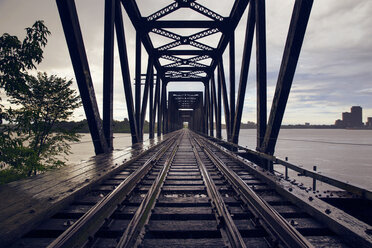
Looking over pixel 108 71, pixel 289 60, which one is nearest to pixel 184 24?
pixel 108 71

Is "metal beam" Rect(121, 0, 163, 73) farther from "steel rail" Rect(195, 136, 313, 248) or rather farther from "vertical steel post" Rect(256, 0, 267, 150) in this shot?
"steel rail" Rect(195, 136, 313, 248)

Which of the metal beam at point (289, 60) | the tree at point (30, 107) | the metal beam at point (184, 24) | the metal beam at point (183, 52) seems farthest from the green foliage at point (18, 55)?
the metal beam at point (183, 52)

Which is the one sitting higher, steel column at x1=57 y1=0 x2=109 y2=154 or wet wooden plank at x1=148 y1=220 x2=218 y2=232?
steel column at x1=57 y1=0 x2=109 y2=154

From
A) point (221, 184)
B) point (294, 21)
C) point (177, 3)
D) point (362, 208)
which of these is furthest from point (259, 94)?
point (177, 3)

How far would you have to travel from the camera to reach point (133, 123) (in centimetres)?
961

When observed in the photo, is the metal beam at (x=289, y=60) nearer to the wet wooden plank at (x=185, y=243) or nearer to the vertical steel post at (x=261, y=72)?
the vertical steel post at (x=261, y=72)

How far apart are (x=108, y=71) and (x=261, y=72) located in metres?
5.19

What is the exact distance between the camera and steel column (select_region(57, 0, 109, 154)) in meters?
4.69

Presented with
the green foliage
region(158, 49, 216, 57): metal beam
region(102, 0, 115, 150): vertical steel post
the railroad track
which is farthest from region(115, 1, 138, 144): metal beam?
region(158, 49, 216, 57): metal beam

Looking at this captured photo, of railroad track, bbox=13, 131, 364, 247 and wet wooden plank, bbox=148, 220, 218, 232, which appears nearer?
railroad track, bbox=13, 131, 364, 247

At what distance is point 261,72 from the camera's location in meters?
6.26

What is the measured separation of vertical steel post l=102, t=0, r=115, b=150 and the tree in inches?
81.2

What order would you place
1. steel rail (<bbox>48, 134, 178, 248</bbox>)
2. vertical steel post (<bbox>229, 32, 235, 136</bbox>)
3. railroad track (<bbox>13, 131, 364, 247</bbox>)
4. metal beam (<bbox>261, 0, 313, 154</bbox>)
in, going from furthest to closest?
vertical steel post (<bbox>229, 32, 235, 136</bbox>) < metal beam (<bbox>261, 0, 313, 154</bbox>) < railroad track (<bbox>13, 131, 364, 247</bbox>) < steel rail (<bbox>48, 134, 178, 248</bbox>)

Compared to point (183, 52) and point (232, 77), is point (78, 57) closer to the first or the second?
point (232, 77)
